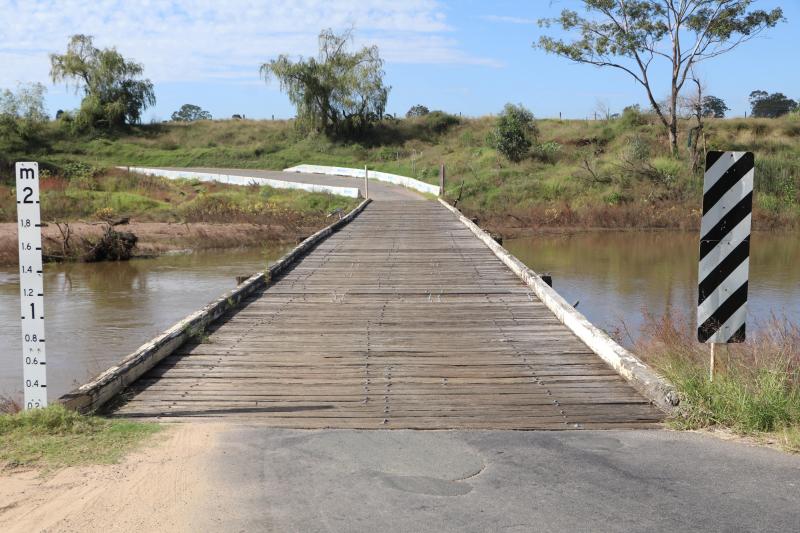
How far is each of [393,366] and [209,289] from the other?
431 inches

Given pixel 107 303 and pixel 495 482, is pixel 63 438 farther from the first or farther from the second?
pixel 107 303

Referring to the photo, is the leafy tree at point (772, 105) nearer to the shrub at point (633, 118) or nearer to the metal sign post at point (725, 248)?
the shrub at point (633, 118)

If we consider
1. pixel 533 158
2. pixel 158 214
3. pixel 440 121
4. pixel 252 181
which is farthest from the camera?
pixel 440 121

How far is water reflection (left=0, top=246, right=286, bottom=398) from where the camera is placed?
34.4 feet

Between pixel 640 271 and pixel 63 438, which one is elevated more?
pixel 63 438

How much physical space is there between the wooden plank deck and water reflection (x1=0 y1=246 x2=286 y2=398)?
2813mm

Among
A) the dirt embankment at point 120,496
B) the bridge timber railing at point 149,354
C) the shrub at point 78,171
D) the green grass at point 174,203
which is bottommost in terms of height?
the dirt embankment at point 120,496

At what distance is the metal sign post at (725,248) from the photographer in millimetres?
5555

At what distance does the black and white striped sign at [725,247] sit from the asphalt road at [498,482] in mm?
1174


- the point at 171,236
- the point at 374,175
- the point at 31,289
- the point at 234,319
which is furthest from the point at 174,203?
the point at 31,289

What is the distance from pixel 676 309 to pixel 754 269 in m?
7.20

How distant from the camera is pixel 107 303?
Answer: 1537cm

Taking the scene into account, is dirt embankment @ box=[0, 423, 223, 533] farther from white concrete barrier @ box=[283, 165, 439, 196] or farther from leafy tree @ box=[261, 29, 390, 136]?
leafy tree @ box=[261, 29, 390, 136]

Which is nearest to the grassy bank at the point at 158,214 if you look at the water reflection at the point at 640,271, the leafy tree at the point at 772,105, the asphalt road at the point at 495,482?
the water reflection at the point at 640,271
